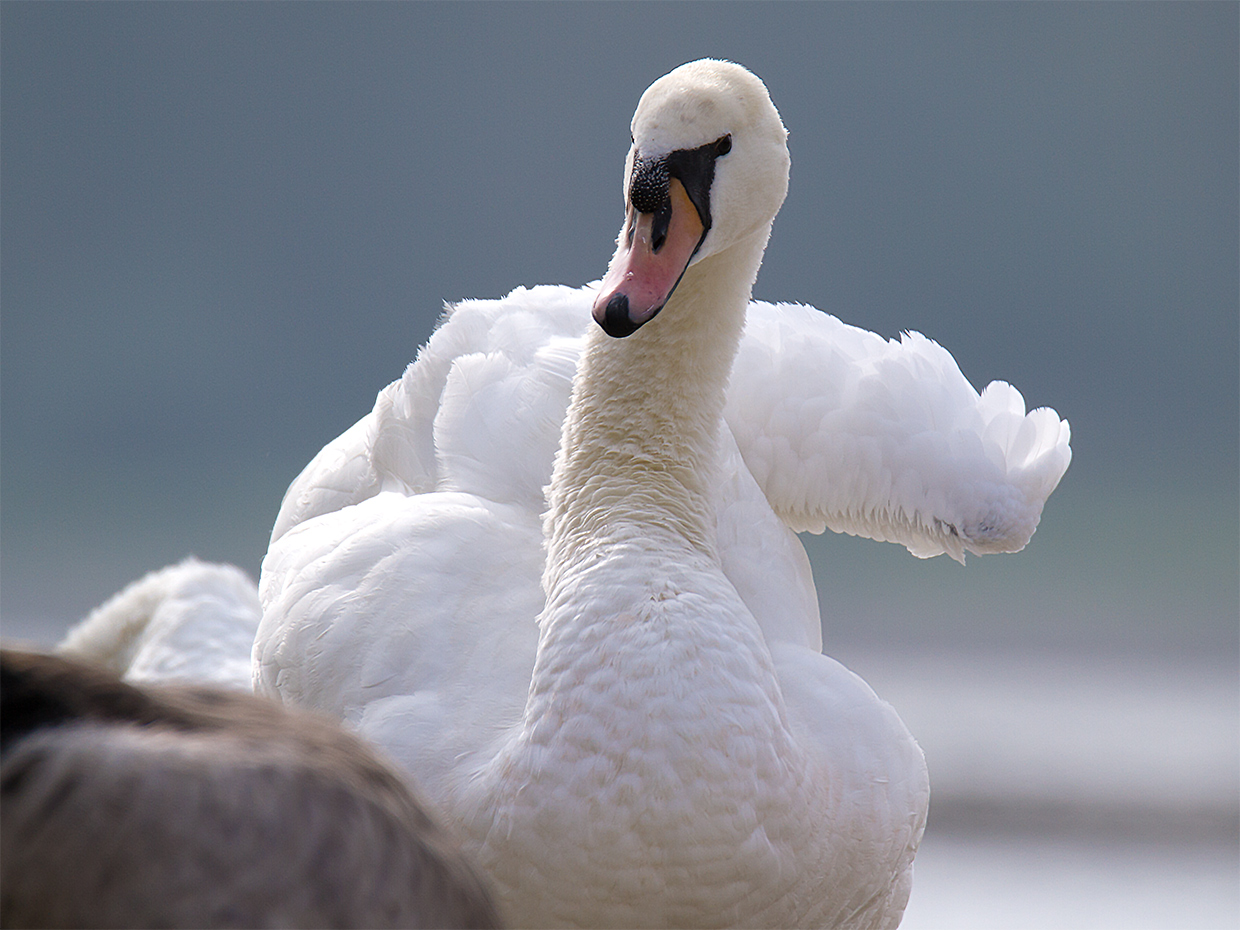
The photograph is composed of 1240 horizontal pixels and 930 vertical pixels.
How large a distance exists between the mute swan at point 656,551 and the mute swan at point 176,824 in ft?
2.74

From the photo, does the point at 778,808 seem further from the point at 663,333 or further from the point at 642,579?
the point at 663,333

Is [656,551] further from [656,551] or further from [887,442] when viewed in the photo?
[887,442]

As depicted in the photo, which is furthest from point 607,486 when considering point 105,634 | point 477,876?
point 105,634

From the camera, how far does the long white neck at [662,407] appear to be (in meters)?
2.27

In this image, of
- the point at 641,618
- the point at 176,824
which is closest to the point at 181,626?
the point at 641,618

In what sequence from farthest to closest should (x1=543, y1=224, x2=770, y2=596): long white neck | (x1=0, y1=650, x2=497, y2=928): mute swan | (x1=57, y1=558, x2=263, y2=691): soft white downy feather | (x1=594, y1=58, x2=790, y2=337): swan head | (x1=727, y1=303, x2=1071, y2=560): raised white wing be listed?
(x1=57, y1=558, x2=263, y2=691): soft white downy feather → (x1=727, y1=303, x2=1071, y2=560): raised white wing → (x1=543, y1=224, x2=770, y2=596): long white neck → (x1=594, y1=58, x2=790, y2=337): swan head → (x1=0, y1=650, x2=497, y2=928): mute swan

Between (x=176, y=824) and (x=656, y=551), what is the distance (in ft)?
4.13

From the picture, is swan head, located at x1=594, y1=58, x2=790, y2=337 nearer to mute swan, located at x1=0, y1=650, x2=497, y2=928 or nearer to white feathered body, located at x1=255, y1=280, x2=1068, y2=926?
white feathered body, located at x1=255, y1=280, x2=1068, y2=926

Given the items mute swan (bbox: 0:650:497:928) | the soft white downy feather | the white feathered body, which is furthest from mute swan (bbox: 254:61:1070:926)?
mute swan (bbox: 0:650:497:928)

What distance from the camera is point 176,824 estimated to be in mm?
918

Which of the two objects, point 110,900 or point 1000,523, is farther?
point 1000,523

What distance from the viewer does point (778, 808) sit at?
6.22 ft

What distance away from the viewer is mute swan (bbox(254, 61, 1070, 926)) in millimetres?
1869

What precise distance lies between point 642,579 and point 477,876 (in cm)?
89
